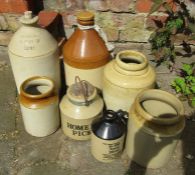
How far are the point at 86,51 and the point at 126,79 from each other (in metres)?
0.33

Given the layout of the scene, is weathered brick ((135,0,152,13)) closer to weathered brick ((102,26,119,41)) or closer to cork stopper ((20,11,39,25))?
weathered brick ((102,26,119,41))

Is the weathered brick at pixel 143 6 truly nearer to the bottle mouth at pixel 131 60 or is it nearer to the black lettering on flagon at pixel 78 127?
the bottle mouth at pixel 131 60

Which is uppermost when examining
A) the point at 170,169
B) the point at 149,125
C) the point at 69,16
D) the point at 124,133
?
the point at 69,16

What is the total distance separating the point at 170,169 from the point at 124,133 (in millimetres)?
368

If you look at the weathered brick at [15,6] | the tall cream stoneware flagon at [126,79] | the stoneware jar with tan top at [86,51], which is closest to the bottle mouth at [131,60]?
the tall cream stoneware flagon at [126,79]

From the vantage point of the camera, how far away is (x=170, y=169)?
1899 mm

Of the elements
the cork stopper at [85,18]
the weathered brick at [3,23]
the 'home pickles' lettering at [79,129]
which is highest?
the cork stopper at [85,18]

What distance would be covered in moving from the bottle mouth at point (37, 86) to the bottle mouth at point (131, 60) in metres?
0.45

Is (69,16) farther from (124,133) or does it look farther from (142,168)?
(142,168)

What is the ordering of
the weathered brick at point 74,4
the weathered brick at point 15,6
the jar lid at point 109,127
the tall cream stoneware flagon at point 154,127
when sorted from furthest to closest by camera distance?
the weathered brick at point 74,4 → the weathered brick at point 15,6 → the jar lid at point 109,127 → the tall cream stoneware flagon at point 154,127

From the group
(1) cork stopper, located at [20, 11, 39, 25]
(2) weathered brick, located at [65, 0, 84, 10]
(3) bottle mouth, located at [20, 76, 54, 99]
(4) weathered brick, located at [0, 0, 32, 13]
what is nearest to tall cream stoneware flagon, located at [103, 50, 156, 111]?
(3) bottle mouth, located at [20, 76, 54, 99]

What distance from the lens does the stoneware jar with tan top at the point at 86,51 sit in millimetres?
2002

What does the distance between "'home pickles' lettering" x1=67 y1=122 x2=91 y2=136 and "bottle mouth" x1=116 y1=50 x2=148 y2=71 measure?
0.45 metres

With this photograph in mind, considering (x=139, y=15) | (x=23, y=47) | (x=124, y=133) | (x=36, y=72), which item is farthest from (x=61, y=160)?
(x=139, y=15)
